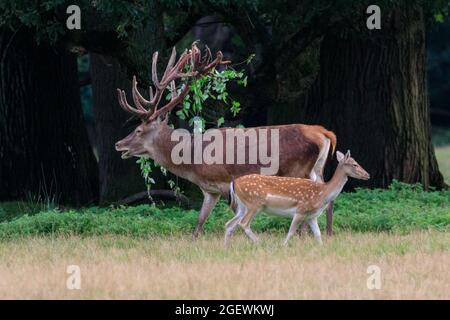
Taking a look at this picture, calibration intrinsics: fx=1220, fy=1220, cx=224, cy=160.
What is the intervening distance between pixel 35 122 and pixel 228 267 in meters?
6.68

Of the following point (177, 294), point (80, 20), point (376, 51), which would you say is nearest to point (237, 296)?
point (177, 294)

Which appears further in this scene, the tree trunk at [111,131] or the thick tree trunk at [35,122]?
the tree trunk at [111,131]

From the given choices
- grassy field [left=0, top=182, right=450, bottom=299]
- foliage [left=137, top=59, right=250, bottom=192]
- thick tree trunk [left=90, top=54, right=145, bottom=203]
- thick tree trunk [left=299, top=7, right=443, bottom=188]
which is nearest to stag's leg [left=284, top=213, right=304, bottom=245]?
grassy field [left=0, top=182, right=450, bottom=299]

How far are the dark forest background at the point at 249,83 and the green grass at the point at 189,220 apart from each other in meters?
1.58

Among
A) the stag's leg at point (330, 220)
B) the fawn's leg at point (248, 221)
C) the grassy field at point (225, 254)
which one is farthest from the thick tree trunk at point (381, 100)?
the fawn's leg at point (248, 221)

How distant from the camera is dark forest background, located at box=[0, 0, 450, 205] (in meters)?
14.2

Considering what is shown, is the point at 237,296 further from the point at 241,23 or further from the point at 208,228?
the point at 241,23

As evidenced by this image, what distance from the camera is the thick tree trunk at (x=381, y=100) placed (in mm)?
15703

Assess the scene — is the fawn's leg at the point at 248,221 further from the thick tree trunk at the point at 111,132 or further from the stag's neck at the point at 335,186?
the thick tree trunk at the point at 111,132

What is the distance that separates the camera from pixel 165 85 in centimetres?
1273

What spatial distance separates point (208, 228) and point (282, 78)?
111 inches

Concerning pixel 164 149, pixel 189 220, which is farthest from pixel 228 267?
pixel 189 220

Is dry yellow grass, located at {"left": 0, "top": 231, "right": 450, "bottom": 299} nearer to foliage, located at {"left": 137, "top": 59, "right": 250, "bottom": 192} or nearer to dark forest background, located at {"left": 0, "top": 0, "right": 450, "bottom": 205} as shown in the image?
foliage, located at {"left": 137, "top": 59, "right": 250, "bottom": 192}

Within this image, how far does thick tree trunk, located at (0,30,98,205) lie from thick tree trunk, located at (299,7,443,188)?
3569mm
